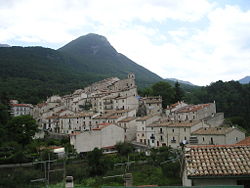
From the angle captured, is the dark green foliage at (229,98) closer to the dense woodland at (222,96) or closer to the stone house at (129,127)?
the dense woodland at (222,96)

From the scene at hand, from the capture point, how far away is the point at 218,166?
313 inches

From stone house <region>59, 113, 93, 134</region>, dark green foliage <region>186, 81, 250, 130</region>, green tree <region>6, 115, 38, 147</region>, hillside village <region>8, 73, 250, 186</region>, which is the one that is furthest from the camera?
dark green foliage <region>186, 81, 250, 130</region>

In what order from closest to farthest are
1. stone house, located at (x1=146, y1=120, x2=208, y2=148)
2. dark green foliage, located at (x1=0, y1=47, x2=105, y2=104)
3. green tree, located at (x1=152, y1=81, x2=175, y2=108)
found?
stone house, located at (x1=146, y1=120, x2=208, y2=148) → green tree, located at (x1=152, y1=81, x2=175, y2=108) → dark green foliage, located at (x1=0, y1=47, x2=105, y2=104)

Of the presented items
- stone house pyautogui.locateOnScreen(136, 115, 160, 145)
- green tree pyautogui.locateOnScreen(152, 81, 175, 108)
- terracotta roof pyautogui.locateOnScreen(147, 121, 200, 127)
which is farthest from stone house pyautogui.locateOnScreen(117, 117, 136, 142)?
green tree pyautogui.locateOnScreen(152, 81, 175, 108)

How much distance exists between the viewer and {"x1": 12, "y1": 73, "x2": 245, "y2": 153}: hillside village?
4203 centimetres

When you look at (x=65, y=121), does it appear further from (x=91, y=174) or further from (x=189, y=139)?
(x=189, y=139)

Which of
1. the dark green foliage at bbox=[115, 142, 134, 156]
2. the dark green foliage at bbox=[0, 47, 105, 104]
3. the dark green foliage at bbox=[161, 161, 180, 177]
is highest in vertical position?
the dark green foliage at bbox=[0, 47, 105, 104]

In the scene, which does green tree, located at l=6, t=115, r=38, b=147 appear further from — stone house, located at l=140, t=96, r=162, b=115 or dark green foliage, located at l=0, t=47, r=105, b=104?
dark green foliage, located at l=0, t=47, r=105, b=104

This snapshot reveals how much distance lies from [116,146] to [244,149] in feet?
130

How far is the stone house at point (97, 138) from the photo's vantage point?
152 ft

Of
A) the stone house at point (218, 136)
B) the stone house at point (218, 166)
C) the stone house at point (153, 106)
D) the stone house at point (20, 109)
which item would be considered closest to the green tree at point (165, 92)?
the stone house at point (153, 106)

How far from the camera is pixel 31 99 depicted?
304 ft

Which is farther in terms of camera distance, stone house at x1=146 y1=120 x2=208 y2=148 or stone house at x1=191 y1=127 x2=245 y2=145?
stone house at x1=146 y1=120 x2=208 y2=148

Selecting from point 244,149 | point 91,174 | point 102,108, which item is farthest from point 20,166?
point 244,149
